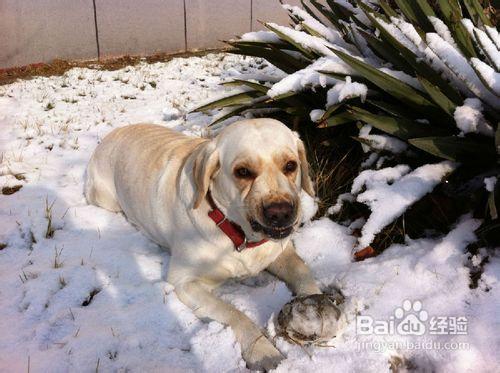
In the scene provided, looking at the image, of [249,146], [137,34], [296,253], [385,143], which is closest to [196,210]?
[249,146]

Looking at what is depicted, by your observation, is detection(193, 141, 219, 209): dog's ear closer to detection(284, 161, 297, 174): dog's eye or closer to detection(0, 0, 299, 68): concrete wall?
detection(284, 161, 297, 174): dog's eye

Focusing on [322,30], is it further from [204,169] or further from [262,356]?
[262,356]

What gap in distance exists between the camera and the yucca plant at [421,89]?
223cm

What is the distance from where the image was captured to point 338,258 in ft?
7.97

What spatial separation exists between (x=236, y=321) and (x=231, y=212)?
1.70 ft

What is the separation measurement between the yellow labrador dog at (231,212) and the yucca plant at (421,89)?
0.64m

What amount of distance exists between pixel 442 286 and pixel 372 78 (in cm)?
124

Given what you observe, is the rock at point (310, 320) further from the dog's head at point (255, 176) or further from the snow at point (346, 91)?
the snow at point (346, 91)

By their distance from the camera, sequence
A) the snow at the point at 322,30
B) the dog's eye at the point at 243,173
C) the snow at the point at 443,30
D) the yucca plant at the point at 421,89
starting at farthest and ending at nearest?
1. the snow at the point at 322,30
2. the snow at the point at 443,30
3. the yucca plant at the point at 421,89
4. the dog's eye at the point at 243,173

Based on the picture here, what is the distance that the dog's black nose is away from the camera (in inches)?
72.5

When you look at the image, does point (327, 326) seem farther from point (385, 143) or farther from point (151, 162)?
point (151, 162)

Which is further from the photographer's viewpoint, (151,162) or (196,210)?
(151,162)

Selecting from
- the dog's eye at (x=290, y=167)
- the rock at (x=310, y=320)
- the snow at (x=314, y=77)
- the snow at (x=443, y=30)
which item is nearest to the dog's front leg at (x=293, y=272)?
the rock at (x=310, y=320)

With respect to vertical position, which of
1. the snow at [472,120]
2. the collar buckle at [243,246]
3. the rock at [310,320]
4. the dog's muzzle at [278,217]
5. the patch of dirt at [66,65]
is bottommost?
the patch of dirt at [66,65]
